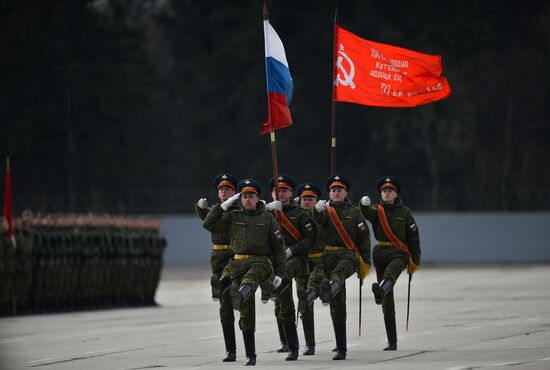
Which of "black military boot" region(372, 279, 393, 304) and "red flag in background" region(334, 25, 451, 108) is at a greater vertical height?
"red flag in background" region(334, 25, 451, 108)

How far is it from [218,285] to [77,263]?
11651 millimetres

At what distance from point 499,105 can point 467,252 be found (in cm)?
1358

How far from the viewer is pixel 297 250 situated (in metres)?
14.4

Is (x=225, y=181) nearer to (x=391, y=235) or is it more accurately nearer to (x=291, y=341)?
(x=291, y=341)

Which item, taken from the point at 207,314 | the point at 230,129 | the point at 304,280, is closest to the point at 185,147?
the point at 230,129

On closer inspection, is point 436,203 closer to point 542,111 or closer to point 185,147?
point 542,111

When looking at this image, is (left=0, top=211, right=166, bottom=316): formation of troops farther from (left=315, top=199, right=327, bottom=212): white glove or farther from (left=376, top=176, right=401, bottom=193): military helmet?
(left=315, top=199, right=327, bottom=212): white glove

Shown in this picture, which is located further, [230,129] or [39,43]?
[230,129]

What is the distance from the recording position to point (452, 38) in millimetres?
55125

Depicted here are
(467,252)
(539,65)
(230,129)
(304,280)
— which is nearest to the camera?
(304,280)

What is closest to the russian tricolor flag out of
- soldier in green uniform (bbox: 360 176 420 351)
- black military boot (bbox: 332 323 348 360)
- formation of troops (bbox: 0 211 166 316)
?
soldier in green uniform (bbox: 360 176 420 351)

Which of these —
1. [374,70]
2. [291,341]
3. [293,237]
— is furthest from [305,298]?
[374,70]

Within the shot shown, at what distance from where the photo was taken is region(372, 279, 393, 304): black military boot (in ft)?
47.0

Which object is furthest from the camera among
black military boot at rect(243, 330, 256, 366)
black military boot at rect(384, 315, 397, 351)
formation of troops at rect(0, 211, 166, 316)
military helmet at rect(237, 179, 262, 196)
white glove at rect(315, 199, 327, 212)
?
formation of troops at rect(0, 211, 166, 316)
